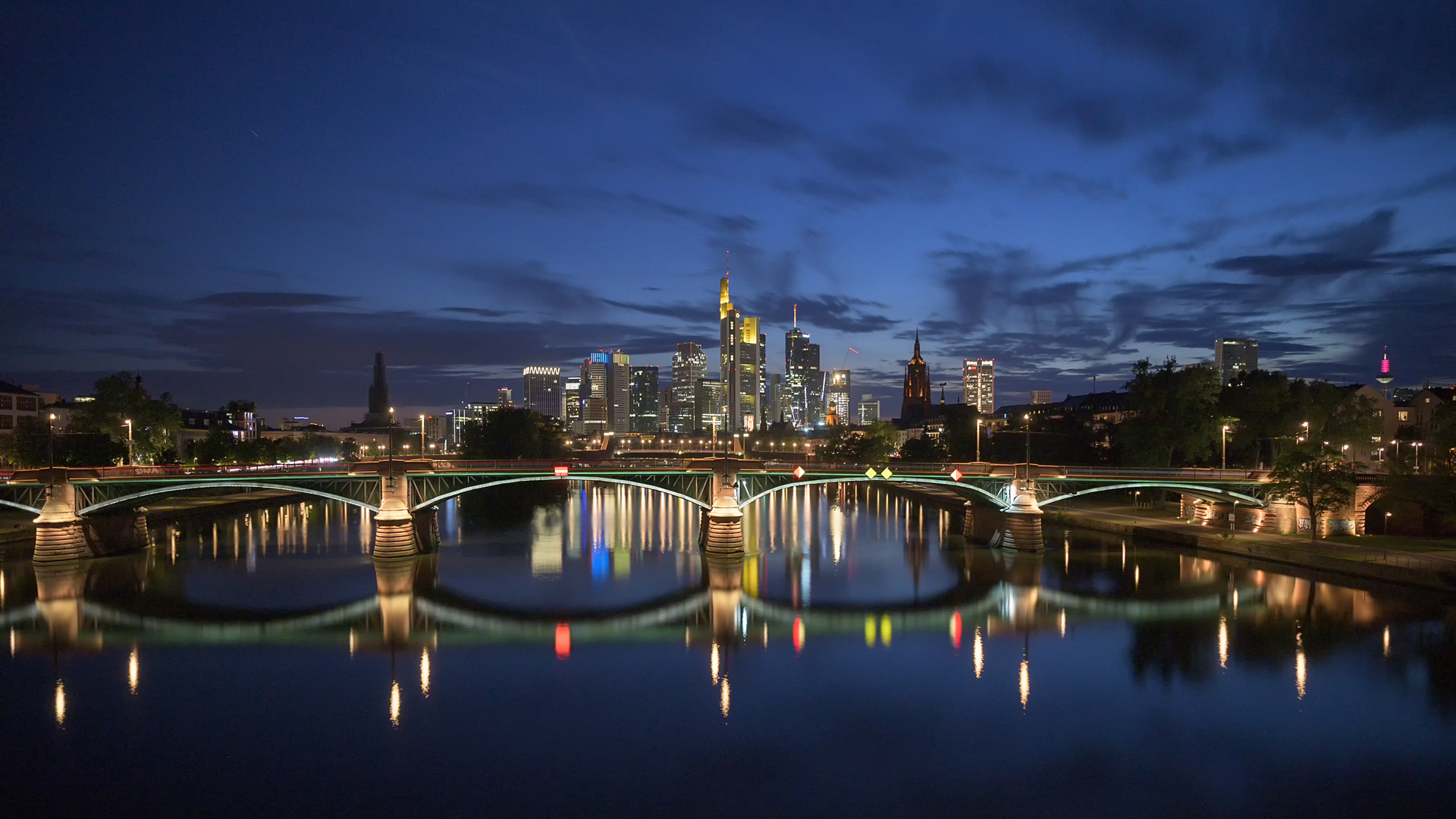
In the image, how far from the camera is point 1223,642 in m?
37.2

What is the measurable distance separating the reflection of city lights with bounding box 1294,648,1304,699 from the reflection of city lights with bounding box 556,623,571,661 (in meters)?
25.8

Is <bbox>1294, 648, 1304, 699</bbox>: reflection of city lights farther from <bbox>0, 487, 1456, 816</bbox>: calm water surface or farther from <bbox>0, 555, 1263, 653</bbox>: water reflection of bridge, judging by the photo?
<bbox>0, 555, 1263, 653</bbox>: water reflection of bridge

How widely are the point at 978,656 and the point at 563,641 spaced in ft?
54.9

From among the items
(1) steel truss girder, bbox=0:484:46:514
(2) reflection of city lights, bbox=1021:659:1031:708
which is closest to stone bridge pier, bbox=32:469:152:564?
(1) steel truss girder, bbox=0:484:46:514

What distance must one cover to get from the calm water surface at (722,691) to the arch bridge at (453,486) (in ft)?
12.8

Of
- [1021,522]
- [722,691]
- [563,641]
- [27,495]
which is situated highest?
[27,495]

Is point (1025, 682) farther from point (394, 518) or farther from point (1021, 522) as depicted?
point (394, 518)

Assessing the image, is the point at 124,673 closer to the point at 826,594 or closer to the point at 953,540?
the point at 826,594

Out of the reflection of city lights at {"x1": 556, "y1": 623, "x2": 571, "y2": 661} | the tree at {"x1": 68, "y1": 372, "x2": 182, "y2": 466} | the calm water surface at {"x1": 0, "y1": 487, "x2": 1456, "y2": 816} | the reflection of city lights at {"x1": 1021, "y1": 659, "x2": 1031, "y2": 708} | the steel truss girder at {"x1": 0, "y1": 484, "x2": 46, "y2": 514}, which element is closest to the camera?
the calm water surface at {"x1": 0, "y1": 487, "x2": 1456, "y2": 816}

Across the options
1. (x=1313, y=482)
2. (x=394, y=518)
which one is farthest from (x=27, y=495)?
(x=1313, y=482)

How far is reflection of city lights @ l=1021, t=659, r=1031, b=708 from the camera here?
30.5m

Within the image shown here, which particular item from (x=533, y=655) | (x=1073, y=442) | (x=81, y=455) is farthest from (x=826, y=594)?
(x=81, y=455)

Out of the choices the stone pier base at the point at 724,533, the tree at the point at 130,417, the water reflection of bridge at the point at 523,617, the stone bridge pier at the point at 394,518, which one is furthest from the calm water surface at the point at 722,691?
the tree at the point at 130,417

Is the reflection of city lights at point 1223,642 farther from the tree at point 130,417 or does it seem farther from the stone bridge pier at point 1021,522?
the tree at point 130,417
